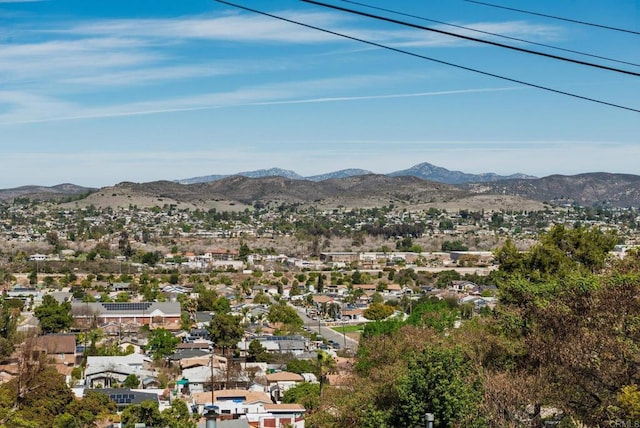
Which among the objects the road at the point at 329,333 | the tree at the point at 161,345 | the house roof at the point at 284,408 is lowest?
the road at the point at 329,333

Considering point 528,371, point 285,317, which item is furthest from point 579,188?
point 528,371

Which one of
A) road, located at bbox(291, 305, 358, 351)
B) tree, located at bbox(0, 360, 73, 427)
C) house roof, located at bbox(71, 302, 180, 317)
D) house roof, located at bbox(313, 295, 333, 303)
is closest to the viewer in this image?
tree, located at bbox(0, 360, 73, 427)

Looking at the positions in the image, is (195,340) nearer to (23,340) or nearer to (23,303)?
(23,340)

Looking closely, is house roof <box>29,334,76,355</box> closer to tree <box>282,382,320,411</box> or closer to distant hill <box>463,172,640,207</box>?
tree <box>282,382,320,411</box>

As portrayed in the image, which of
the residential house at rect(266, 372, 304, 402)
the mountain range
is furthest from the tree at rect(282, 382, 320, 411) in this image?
the mountain range

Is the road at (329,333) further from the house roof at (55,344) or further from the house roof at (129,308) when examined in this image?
the house roof at (55,344)

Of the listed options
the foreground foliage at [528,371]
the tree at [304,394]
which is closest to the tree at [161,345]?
the tree at [304,394]
